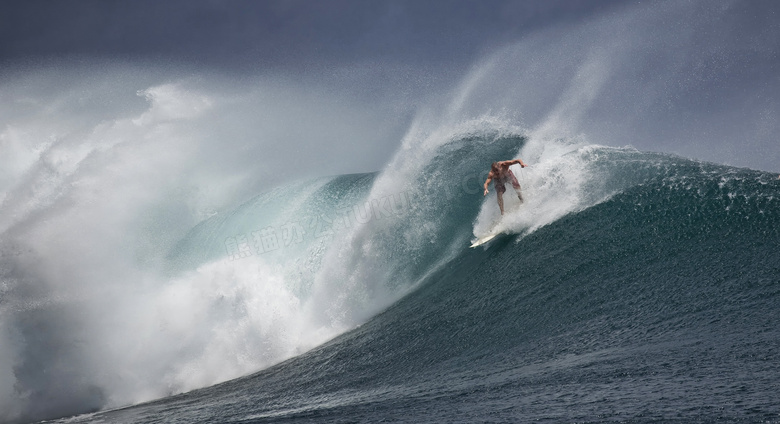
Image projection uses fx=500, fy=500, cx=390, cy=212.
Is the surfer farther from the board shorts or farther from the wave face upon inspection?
the wave face

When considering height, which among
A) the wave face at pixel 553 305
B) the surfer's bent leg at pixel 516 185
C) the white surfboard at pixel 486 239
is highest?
the surfer's bent leg at pixel 516 185

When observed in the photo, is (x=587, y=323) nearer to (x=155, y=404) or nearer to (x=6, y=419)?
(x=155, y=404)

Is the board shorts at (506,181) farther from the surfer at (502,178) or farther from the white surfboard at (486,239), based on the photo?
the white surfboard at (486,239)

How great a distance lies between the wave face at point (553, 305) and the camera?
155 inches

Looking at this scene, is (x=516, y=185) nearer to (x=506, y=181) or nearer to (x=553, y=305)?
(x=506, y=181)

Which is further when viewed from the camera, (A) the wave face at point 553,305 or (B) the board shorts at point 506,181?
(B) the board shorts at point 506,181

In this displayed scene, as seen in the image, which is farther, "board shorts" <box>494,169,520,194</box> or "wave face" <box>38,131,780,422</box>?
"board shorts" <box>494,169,520,194</box>

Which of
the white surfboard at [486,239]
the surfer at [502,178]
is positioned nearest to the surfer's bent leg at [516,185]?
the surfer at [502,178]

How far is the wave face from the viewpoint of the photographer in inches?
155

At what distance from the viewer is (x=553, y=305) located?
6.77 meters

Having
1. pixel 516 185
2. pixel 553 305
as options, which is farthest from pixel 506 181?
pixel 553 305

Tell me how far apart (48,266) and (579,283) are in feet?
44.4

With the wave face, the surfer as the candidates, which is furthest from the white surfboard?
the surfer

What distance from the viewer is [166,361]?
9.88 m
